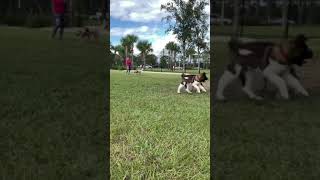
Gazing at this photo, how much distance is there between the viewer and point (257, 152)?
4.36 feet

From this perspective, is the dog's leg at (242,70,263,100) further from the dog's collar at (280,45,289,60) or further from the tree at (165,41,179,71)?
the tree at (165,41,179,71)

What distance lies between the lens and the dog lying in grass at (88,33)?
3.42ft

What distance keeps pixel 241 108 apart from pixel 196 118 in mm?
294

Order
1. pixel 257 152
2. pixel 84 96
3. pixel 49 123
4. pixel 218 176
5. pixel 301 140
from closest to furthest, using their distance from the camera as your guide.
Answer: pixel 218 176, pixel 257 152, pixel 301 140, pixel 49 123, pixel 84 96

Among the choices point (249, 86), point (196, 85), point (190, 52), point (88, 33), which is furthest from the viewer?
point (249, 86)

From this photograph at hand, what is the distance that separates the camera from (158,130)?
1404mm

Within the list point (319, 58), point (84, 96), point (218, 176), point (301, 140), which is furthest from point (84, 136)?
point (319, 58)

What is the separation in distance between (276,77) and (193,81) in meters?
0.54

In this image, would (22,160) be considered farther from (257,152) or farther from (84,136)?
(257,152)

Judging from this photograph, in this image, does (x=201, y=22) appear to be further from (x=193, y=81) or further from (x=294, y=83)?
(x=294, y=83)

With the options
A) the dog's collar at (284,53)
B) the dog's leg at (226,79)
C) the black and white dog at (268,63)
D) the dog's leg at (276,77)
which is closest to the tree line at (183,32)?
the black and white dog at (268,63)

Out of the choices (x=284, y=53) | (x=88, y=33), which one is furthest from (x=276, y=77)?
(x=88, y=33)

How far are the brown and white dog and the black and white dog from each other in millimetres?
60

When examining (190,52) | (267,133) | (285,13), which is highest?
(285,13)
